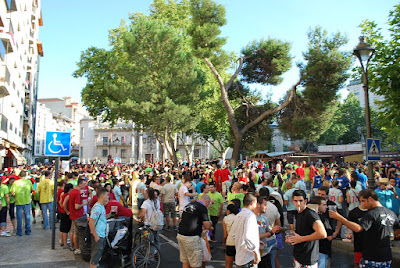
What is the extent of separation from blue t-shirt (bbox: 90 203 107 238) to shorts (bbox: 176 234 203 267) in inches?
57.2

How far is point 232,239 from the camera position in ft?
16.3

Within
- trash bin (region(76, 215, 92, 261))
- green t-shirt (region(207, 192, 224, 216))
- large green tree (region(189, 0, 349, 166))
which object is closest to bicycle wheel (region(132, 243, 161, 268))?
trash bin (region(76, 215, 92, 261))

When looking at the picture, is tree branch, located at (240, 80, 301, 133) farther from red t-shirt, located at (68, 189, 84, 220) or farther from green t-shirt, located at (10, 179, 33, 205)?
red t-shirt, located at (68, 189, 84, 220)

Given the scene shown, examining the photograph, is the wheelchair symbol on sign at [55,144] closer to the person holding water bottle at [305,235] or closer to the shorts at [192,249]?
the shorts at [192,249]

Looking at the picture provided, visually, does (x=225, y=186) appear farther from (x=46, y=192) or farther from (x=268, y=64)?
(x=268, y=64)

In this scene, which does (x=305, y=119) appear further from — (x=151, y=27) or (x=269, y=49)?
(x=151, y=27)

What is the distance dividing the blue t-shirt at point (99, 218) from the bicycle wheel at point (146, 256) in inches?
33.9

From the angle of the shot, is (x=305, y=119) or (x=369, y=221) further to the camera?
(x=305, y=119)

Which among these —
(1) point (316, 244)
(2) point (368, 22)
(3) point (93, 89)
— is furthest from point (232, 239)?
(3) point (93, 89)

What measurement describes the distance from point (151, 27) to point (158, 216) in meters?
19.0

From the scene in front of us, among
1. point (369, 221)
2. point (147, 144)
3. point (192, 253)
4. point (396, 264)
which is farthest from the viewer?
point (147, 144)

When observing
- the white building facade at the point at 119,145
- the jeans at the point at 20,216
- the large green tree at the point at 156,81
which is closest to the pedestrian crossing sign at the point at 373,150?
the jeans at the point at 20,216

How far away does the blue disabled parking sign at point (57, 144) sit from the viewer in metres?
8.00

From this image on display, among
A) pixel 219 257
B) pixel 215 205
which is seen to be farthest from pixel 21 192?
pixel 219 257
